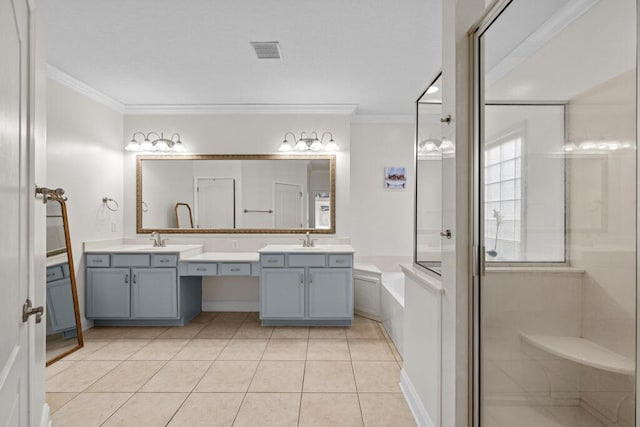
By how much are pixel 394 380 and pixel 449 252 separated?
1439 mm

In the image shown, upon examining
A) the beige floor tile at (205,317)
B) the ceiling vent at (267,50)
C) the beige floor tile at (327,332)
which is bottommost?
the beige floor tile at (205,317)

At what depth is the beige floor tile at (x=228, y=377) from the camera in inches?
102

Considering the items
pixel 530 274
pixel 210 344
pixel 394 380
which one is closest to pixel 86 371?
pixel 210 344

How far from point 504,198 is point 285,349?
2.53 metres

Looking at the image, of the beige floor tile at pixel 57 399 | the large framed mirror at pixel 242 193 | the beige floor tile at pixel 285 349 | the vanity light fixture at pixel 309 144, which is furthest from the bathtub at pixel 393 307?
the beige floor tile at pixel 57 399

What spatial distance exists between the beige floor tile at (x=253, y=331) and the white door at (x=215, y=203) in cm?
122

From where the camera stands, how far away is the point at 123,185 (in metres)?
4.57

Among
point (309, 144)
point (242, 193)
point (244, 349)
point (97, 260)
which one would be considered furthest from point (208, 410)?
point (309, 144)

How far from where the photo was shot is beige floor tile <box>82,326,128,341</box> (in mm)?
3691

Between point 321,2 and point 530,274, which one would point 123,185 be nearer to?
point 321,2

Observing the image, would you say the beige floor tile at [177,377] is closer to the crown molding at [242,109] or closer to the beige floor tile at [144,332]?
the beige floor tile at [144,332]

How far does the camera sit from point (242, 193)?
456 cm

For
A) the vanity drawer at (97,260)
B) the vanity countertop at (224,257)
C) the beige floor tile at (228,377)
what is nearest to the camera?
the beige floor tile at (228,377)

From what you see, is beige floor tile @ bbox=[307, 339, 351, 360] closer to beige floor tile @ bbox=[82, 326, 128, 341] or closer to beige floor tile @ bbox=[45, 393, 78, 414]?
beige floor tile @ bbox=[45, 393, 78, 414]
